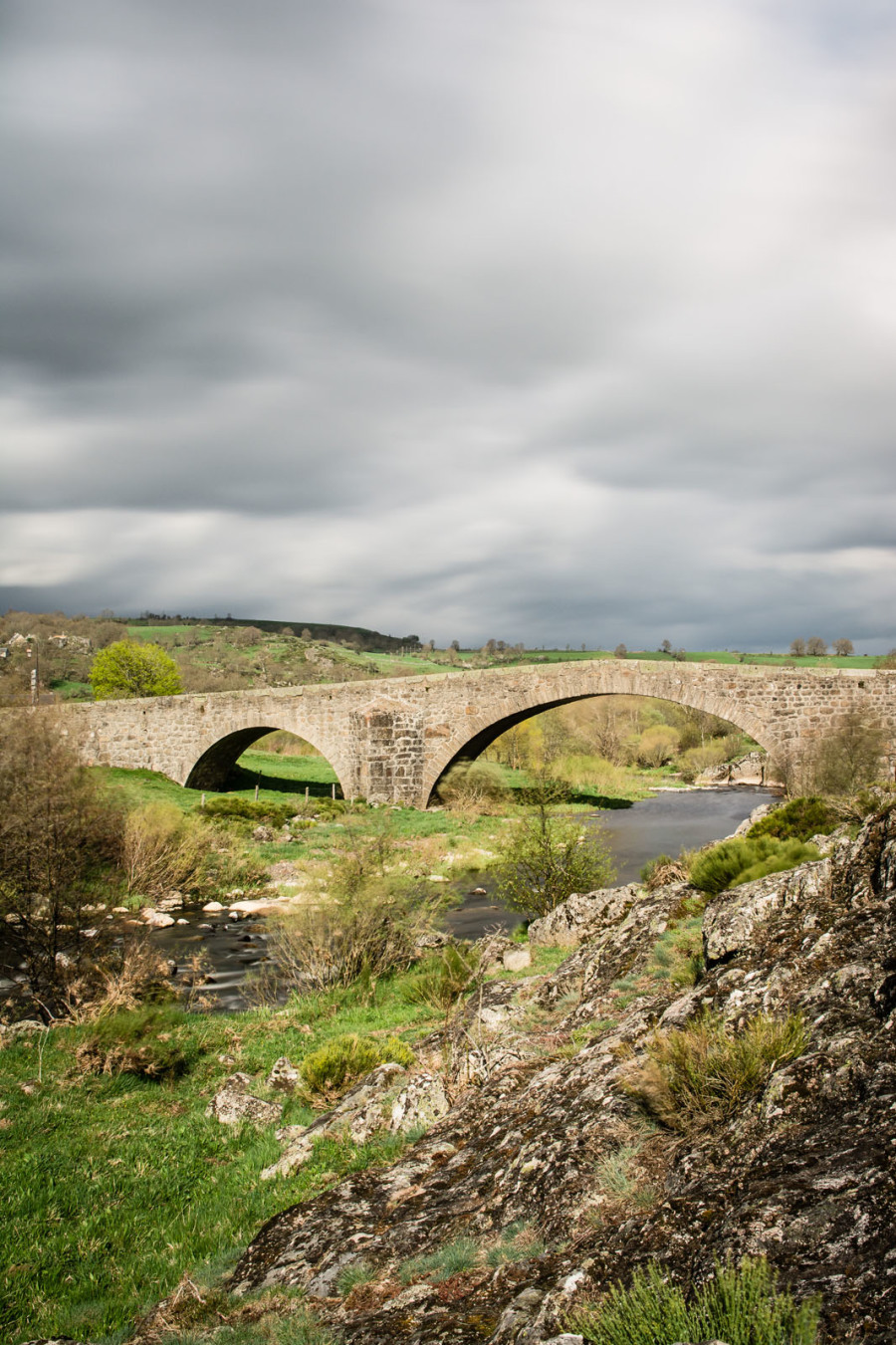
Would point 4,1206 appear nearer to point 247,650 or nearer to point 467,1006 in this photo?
point 467,1006

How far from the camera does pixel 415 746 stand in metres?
27.6

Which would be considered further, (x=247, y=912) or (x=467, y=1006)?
(x=247, y=912)

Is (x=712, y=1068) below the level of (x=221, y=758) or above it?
above

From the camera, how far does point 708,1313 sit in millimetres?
1997

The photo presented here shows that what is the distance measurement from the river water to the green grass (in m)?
2.67

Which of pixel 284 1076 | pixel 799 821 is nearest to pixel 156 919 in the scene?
pixel 284 1076

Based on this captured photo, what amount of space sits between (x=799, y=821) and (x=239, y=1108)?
19.6ft

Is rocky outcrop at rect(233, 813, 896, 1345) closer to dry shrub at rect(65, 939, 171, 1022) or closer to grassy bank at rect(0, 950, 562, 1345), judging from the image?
grassy bank at rect(0, 950, 562, 1345)

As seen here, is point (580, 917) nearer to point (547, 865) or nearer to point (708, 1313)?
point (547, 865)

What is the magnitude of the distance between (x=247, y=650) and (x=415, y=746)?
80.8 meters

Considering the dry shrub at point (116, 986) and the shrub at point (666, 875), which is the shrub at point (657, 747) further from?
the dry shrub at point (116, 986)

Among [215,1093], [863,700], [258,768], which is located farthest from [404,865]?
[258,768]

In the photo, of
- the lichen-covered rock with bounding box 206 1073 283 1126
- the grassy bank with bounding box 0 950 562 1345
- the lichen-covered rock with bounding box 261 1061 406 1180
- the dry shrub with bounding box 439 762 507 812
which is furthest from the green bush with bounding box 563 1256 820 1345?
the dry shrub with bounding box 439 762 507 812

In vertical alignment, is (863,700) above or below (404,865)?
above
